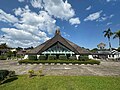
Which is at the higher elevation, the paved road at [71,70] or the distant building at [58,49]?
the distant building at [58,49]

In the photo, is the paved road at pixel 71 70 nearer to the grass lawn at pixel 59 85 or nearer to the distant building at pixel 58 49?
the grass lawn at pixel 59 85

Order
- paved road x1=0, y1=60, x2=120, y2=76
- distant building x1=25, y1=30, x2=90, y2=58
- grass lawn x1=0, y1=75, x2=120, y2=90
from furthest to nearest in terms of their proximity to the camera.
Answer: distant building x1=25, y1=30, x2=90, y2=58 < paved road x1=0, y1=60, x2=120, y2=76 < grass lawn x1=0, y1=75, x2=120, y2=90

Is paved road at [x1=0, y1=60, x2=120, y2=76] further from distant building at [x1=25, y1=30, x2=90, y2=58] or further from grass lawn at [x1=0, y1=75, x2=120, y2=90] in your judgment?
distant building at [x1=25, y1=30, x2=90, y2=58]

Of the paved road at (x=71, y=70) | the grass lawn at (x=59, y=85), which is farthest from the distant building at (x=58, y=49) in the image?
the grass lawn at (x=59, y=85)

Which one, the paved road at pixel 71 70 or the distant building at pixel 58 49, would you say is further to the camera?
the distant building at pixel 58 49

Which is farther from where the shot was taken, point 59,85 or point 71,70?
point 71,70

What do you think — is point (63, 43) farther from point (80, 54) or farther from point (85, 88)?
point (85, 88)

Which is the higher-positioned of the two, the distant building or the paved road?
the distant building

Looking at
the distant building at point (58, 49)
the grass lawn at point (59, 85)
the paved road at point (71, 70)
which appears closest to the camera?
the grass lawn at point (59, 85)

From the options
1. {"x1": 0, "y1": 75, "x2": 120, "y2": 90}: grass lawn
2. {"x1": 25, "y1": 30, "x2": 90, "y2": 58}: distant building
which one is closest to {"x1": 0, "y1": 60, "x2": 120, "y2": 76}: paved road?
{"x1": 0, "y1": 75, "x2": 120, "y2": 90}: grass lawn

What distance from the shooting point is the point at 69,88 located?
31.0ft

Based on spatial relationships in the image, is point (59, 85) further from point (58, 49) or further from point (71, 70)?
point (58, 49)

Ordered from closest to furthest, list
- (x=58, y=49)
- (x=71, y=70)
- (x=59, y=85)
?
(x=59, y=85) < (x=71, y=70) < (x=58, y=49)

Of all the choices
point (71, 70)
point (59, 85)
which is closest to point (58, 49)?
point (71, 70)
